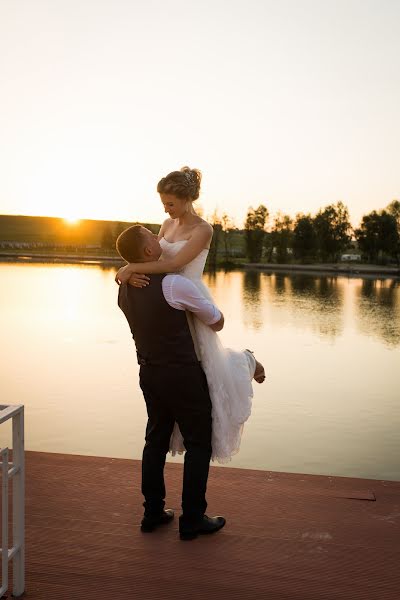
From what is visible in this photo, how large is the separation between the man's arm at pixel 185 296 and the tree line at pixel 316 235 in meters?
68.2

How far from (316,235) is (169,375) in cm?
7408

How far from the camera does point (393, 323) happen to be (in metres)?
18.0

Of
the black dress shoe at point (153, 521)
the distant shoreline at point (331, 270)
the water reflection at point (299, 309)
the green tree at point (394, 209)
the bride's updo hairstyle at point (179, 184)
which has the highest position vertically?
the green tree at point (394, 209)

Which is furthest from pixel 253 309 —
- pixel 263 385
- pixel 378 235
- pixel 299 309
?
pixel 378 235

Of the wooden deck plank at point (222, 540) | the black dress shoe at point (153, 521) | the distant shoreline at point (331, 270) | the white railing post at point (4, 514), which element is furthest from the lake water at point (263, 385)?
the distant shoreline at point (331, 270)

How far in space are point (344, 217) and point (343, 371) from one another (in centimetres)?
7120

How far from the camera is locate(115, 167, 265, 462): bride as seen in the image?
2.86m

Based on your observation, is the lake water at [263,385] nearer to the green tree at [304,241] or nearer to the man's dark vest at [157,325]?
the man's dark vest at [157,325]

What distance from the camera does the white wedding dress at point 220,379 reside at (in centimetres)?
294

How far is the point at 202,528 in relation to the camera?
295 centimetres

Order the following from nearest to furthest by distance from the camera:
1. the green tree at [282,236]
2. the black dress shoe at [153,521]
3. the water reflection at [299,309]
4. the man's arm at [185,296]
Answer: the man's arm at [185,296], the black dress shoe at [153,521], the water reflection at [299,309], the green tree at [282,236]

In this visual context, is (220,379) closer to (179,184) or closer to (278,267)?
(179,184)

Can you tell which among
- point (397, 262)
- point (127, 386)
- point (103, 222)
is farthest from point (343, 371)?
point (103, 222)

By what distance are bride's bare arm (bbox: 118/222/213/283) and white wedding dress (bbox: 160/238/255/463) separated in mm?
52
